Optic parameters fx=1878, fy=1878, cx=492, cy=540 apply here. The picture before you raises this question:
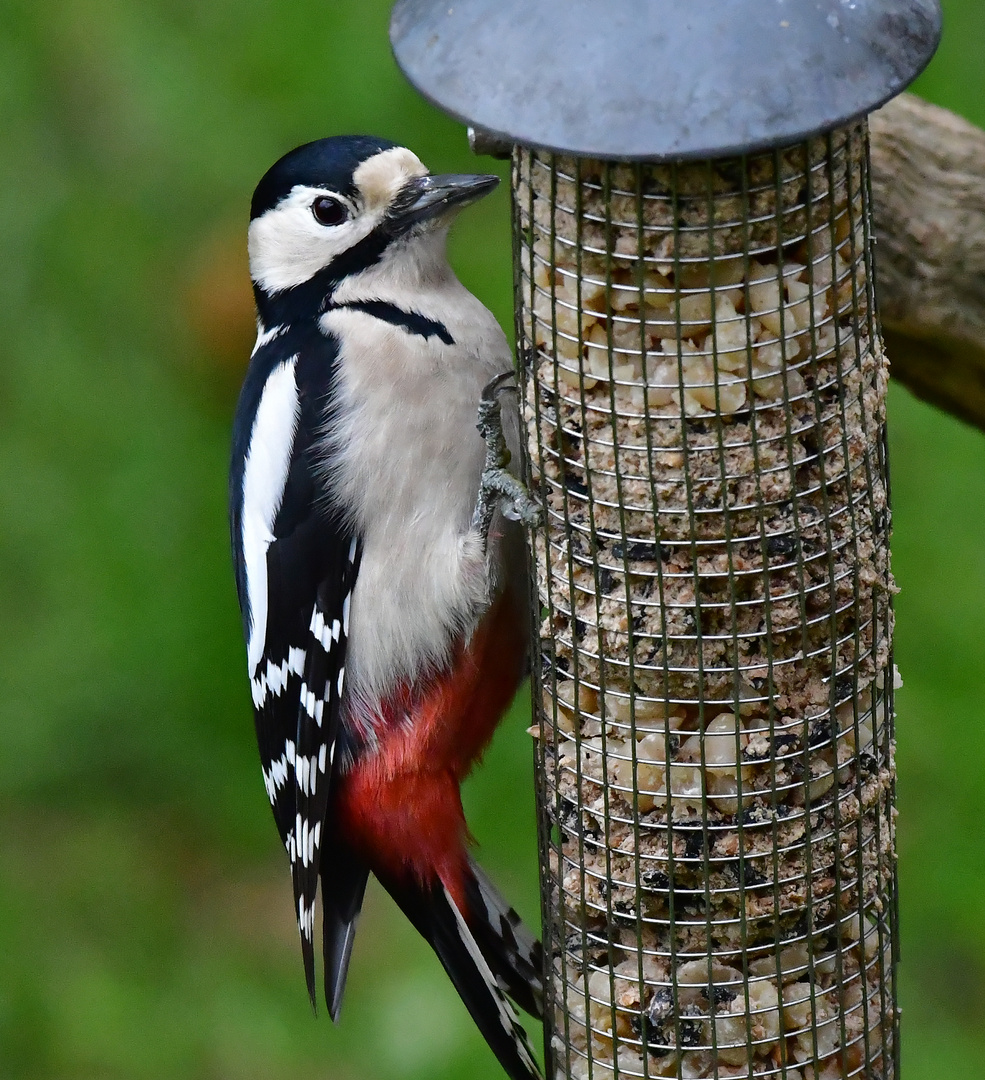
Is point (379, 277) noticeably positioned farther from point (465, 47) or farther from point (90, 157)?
point (90, 157)

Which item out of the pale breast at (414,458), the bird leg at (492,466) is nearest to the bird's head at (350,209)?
the pale breast at (414,458)

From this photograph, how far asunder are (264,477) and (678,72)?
169 centimetres

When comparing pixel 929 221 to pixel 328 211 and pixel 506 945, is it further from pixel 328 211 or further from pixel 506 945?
pixel 506 945

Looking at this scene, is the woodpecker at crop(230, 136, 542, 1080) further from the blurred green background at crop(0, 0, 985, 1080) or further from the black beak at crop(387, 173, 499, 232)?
the blurred green background at crop(0, 0, 985, 1080)

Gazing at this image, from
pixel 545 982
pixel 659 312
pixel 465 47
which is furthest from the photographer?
pixel 545 982

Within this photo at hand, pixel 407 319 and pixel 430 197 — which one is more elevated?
pixel 430 197

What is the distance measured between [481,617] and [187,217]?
357 centimetres

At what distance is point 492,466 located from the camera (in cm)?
356

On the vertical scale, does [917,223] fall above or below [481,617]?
above

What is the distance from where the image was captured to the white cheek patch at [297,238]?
12.8 ft

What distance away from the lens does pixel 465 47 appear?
2635 millimetres

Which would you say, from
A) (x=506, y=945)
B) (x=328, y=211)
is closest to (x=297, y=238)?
(x=328, y=211)

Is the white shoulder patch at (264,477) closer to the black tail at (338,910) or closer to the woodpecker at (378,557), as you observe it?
the woodpecker at (378,557)

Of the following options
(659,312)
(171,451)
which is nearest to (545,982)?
(659,312)
